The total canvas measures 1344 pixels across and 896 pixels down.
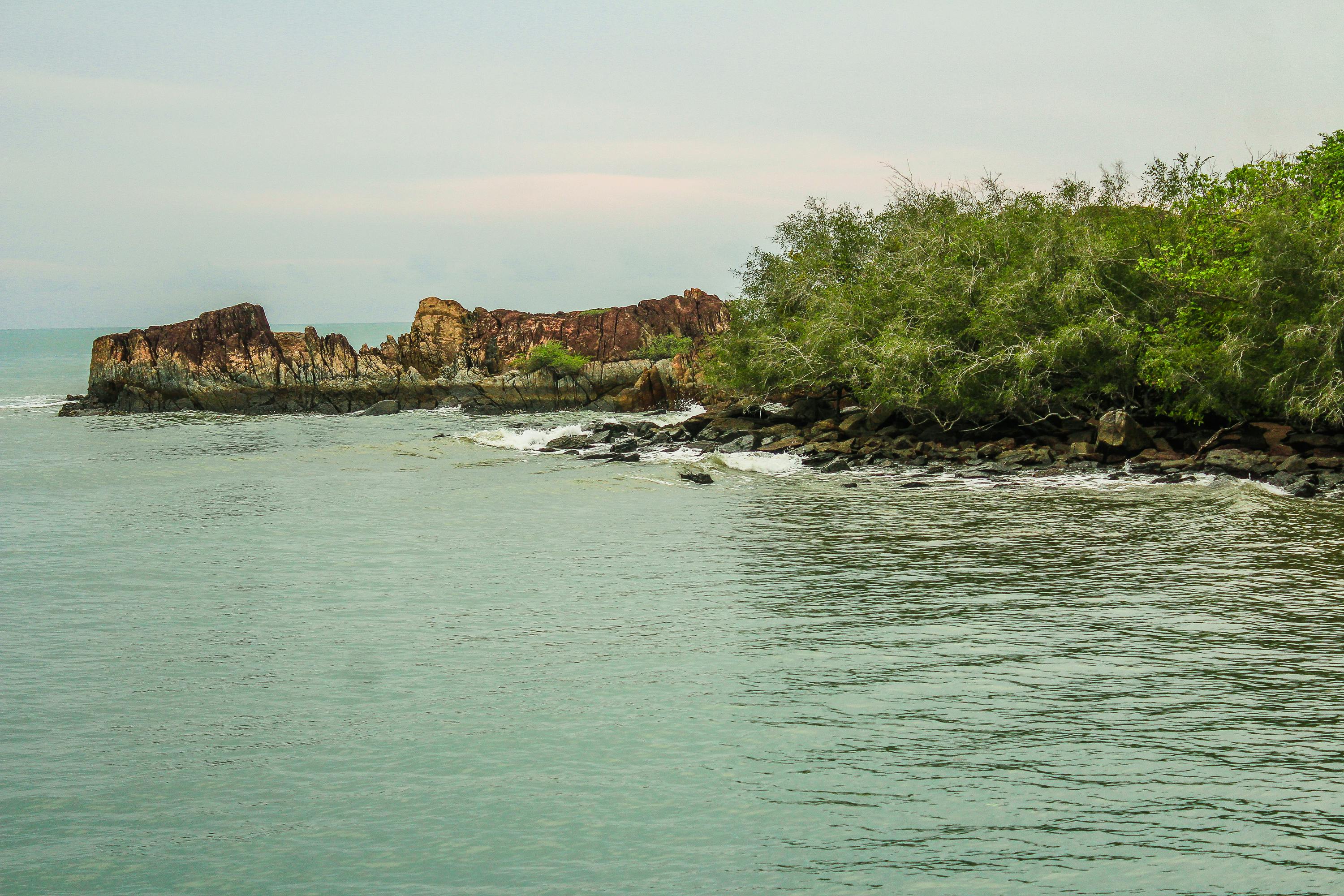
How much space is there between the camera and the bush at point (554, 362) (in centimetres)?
7294

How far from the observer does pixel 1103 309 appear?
117 ft

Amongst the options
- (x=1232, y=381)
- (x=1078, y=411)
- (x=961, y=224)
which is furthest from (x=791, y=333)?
(x=1232, y=381)

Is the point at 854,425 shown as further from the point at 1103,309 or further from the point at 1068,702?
the point at 1068,702

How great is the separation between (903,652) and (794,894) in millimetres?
7053

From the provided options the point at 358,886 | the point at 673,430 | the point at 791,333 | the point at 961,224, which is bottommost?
the point at 358,886

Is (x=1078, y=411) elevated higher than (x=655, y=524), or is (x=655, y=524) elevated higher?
(x=1078, y=411)

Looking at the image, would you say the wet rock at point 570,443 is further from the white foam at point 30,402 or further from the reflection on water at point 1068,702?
the white foam at point 30,402

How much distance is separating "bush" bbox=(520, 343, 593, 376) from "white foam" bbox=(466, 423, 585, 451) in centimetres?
1889

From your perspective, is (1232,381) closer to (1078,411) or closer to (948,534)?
(1078,411)

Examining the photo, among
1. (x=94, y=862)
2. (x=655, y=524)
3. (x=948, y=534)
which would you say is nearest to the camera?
(x=94, y=862)

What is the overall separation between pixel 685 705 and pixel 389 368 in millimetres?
66659

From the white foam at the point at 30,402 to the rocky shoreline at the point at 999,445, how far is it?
163ft

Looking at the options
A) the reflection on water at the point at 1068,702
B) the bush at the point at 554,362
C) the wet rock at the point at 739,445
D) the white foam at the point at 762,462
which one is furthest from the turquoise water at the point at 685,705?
A: the bush at the point at 554,362

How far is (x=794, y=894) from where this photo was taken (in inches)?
341
